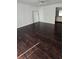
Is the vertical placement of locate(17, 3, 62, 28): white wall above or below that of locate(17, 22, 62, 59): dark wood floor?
above

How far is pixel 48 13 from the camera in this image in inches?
381

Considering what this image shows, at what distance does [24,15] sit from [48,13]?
3.08 m

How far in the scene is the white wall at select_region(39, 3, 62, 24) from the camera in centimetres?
914

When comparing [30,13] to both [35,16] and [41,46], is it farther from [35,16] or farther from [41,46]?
[41,46]

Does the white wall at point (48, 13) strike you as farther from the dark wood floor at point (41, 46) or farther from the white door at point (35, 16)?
the dark wood floor at point (41, 46)

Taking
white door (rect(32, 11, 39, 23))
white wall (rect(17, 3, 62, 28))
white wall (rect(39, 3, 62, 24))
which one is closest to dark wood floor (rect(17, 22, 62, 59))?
white wall (rect(17, 3, 62, 28))

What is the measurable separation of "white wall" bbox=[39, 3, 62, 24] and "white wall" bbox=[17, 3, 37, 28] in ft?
5.27

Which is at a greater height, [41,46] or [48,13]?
[48,13]

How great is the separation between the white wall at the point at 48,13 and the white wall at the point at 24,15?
63.3 inches

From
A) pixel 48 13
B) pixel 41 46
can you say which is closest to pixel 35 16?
pixel 48 13

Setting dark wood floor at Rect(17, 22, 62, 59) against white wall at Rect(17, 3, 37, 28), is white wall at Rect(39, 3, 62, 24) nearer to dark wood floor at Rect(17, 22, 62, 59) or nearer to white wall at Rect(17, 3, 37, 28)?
white wall at Rect(17, 3, 37, 28)
